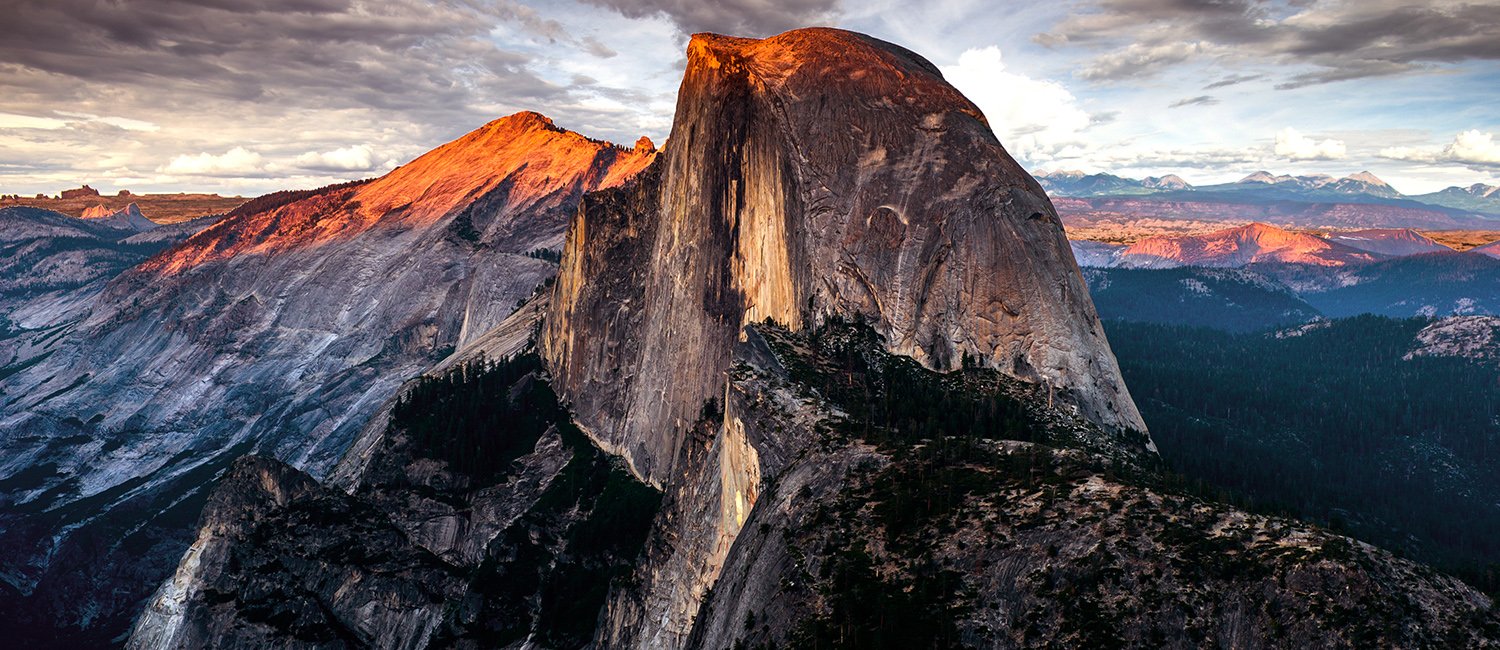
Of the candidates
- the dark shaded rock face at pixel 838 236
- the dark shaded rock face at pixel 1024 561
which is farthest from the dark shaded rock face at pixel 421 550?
the dark shaded rock face at pixel 1024 561

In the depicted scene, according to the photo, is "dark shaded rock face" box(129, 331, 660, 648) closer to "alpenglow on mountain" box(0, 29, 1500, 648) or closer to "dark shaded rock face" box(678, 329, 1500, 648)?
"alpenglow on mountain" box(0, 29, 1500, 648)

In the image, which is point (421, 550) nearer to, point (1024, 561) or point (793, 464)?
point (793, 464)

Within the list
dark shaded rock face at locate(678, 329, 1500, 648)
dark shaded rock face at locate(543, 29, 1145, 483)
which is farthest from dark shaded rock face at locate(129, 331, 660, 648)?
dark shaded rock face at locate(678, 329, 1500, 648)

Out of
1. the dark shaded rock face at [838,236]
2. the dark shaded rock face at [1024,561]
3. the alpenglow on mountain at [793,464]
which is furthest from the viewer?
the dark shaded rock face at [838,236]

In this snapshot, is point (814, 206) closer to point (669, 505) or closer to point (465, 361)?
point (669, 505)

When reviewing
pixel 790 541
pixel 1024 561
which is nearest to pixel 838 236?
pixel 790 541

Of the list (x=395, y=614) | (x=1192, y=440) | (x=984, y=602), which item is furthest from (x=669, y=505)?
(x=1192, y=440)

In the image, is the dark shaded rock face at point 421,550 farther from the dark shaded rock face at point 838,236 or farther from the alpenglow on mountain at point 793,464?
the dark shaded rock face at point 838,236
